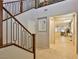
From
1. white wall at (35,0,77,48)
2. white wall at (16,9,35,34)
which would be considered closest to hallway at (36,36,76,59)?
white wall at (35,0,77,48)

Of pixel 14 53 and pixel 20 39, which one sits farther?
pixel 20 39

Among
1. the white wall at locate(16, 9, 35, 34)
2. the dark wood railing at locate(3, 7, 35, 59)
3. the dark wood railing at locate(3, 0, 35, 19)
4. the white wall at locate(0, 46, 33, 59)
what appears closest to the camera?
the white wall at locate(0, 46, 33, 59)

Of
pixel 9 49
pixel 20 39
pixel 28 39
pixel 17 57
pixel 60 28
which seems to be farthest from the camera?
pixel 60 28

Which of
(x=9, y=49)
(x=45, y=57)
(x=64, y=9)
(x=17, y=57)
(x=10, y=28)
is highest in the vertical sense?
(x=64, y=9)

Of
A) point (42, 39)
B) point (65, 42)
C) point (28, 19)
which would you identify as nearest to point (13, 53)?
point (28, 19)

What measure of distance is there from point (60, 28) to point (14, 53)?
75.6ft

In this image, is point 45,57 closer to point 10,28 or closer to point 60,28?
point 10,28

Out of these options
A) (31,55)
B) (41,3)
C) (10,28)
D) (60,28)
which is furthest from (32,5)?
(60,28)

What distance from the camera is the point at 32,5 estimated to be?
853 cm

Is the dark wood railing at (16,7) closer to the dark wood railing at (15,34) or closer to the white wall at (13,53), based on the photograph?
the dark wood railing at (15,34)

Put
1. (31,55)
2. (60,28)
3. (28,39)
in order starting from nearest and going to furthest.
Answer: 1. (31,55)
2. (28,39)
3. (60,28)

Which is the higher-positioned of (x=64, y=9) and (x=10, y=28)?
(x=64, y=9)

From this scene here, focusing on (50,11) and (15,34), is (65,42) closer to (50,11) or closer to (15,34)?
(50,11)

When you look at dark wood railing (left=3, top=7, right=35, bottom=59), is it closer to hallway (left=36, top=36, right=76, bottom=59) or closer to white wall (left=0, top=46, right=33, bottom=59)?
hallway (left=36, top=36, right=76, bottom=59)
